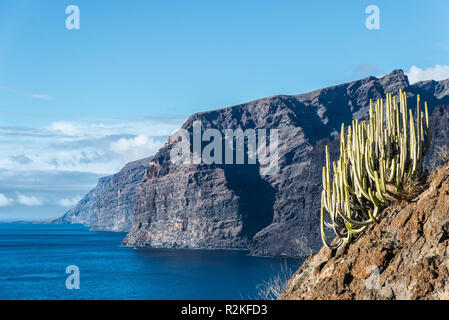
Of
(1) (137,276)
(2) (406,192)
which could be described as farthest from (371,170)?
(1) (137,276)

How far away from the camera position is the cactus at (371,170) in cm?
1233

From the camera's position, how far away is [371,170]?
40.5 feet

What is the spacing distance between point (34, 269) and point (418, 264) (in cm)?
12423

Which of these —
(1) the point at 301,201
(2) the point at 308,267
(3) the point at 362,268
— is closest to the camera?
(3) the point at 362,268

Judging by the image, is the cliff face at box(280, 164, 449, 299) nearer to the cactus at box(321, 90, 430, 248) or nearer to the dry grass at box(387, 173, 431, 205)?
the dry grass at box(387, 173, 431, 205)

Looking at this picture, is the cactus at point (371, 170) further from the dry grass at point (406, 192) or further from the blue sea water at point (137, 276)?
the blue sea water at point (137, 276)

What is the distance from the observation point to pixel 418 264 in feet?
34.3

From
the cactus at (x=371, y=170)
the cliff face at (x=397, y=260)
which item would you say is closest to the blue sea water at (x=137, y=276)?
the cactus at (x=371, y=170)

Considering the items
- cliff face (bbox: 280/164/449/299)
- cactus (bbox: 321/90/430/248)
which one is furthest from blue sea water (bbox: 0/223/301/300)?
cliff face (bbox: 280/164/449/299)

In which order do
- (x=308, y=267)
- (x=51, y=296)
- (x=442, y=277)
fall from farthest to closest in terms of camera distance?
(x=51, y=296) < (x=308, y=267) < (x=442, y=277)

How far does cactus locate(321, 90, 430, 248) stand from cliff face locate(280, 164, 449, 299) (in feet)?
1.58
